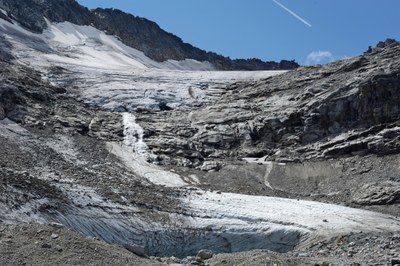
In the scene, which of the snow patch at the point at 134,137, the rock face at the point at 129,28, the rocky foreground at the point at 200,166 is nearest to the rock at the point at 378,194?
the rocky foreground at the point at 200,166

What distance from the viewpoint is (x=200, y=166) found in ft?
124

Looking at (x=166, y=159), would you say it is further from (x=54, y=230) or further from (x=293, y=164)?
(x=54, y=230)

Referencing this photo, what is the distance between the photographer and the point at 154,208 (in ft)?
87.6

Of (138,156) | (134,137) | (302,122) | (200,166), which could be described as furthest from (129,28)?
(200,166)

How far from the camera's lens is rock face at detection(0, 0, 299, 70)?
287ft

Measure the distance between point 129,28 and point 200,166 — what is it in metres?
67.6

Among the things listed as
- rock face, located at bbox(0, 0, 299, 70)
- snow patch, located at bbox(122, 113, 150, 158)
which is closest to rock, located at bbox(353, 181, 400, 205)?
snow patch, located at bbox(122, 113, 150, 158)

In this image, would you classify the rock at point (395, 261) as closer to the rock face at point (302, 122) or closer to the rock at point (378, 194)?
the rock at point (378, 194)

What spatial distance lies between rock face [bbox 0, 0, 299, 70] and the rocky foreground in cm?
3122

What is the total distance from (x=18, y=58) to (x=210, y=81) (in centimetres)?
2051

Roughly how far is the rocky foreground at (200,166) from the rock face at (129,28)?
3122 centimetres

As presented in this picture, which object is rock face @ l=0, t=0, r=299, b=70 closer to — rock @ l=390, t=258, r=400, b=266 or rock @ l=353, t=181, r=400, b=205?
rock @ l=353, t=181, r=400, b=205

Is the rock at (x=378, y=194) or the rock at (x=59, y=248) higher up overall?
the rock at (x=378, y=194)

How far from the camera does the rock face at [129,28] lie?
87.4m
